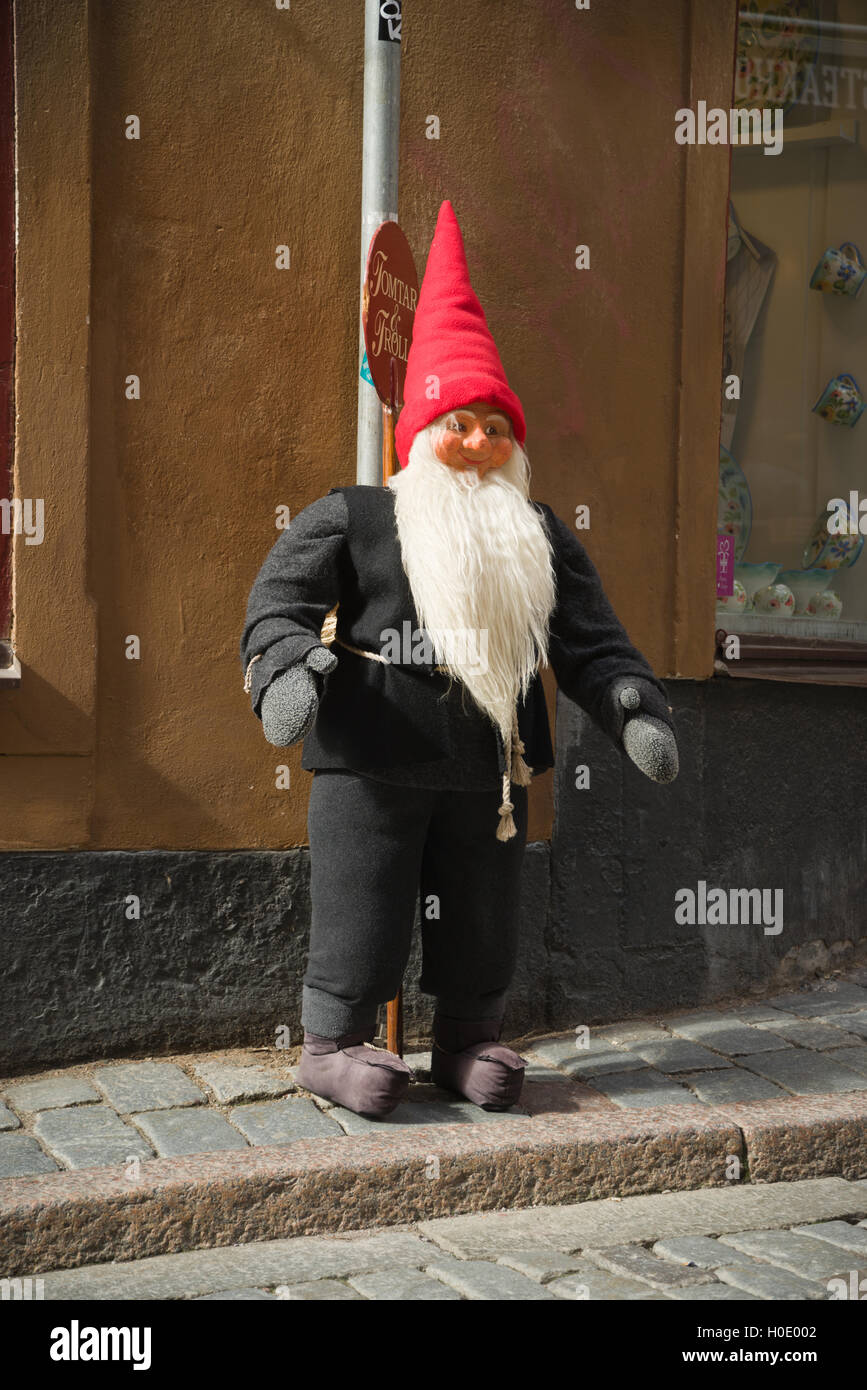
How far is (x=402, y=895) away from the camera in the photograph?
3.57 meters

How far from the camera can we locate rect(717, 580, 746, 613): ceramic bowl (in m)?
5.14

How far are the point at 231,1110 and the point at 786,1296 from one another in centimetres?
147

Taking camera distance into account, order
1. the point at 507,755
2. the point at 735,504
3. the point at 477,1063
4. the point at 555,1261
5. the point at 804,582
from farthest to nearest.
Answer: the point at 804,582 < the point at 735,504 < the point at 477,1063 < the point at 507,755 < the point at 555,1261

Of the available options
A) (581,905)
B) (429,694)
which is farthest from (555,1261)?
(581,905)

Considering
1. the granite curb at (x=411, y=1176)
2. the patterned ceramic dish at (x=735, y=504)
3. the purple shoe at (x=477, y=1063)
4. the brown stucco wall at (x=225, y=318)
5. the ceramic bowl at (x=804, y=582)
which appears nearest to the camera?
the granite curb at (x=411, y=1176)

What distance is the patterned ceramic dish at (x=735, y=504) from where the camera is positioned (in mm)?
5375

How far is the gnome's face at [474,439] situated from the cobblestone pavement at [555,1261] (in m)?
1.83

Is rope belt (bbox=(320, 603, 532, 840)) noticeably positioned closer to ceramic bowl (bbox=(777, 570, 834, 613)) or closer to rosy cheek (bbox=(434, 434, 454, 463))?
rosy cheek (bbox=(434, 434, 454, 463))

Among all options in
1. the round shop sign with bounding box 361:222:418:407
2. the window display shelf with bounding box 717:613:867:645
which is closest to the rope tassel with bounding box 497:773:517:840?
the round shop sign with bounding box 361:222:418:407

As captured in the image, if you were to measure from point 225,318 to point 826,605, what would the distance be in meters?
2.79

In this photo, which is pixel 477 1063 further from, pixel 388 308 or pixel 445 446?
pixel 388 308

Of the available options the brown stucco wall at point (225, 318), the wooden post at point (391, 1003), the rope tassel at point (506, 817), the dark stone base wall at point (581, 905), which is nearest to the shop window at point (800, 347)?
the dark stone base wall at point (581, 905)

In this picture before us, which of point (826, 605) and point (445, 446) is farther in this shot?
point (826, 605)

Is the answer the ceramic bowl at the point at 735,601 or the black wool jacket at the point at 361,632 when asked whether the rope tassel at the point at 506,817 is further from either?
the ceramic bowl at the point at 735,601
